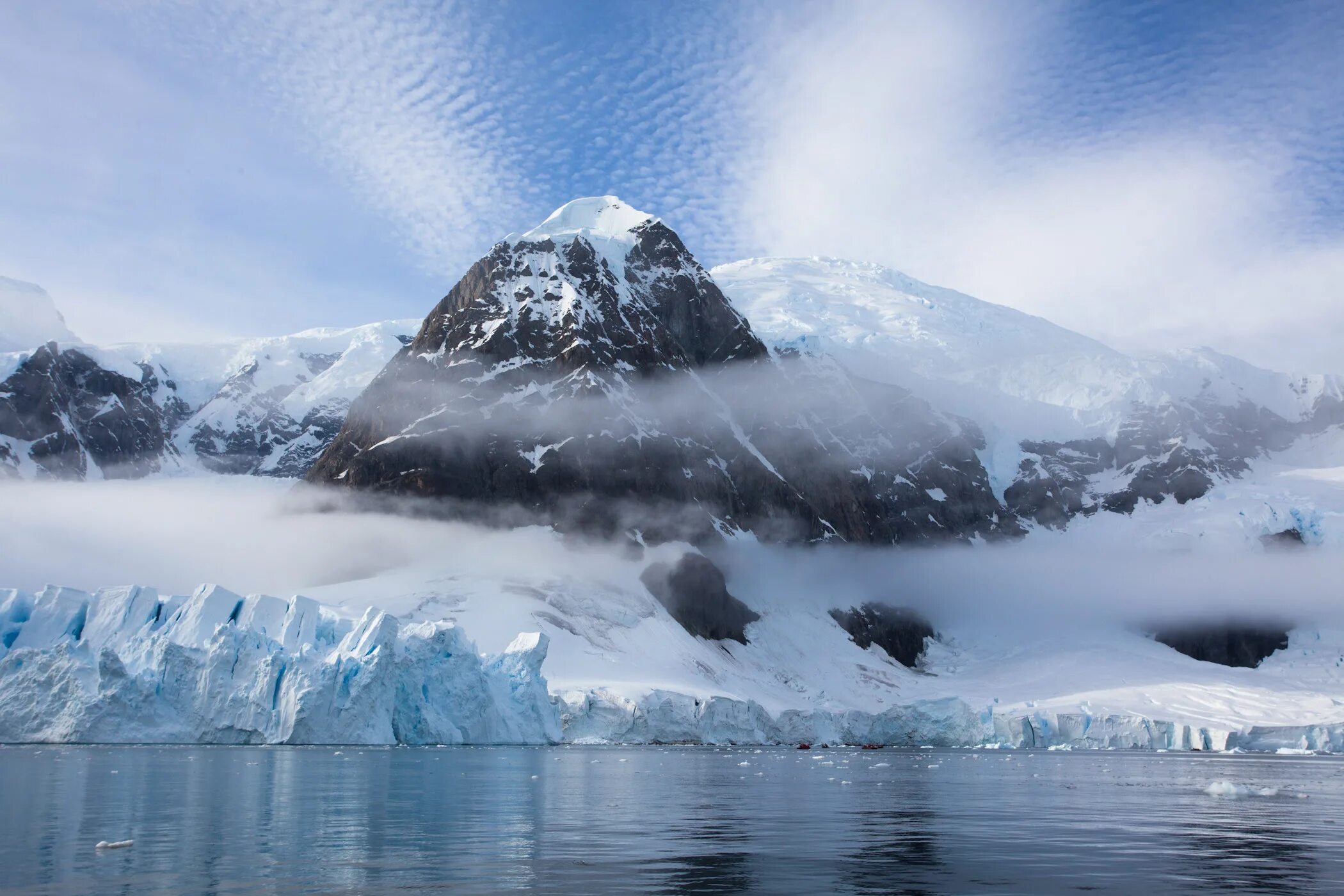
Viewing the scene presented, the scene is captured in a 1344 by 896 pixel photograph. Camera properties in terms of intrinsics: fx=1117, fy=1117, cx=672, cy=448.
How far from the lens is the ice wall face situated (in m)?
81.9

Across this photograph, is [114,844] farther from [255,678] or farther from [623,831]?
[255,678]

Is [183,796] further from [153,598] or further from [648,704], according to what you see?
[648,704]

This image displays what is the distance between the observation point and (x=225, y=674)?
89188 mm

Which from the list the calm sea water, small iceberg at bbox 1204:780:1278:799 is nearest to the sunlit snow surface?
the calm sea water

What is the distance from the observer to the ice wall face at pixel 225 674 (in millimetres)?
81875

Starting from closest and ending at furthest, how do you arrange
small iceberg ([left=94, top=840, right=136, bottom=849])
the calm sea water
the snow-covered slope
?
the calm sea water
small iceberg ([left=94, top=840, right=136, bottom=849])
the snow-covered slope

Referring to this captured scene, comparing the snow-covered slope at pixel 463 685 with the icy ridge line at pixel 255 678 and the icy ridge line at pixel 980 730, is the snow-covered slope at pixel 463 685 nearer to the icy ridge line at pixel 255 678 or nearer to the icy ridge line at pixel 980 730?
the icy ridge line at pixel 255 678

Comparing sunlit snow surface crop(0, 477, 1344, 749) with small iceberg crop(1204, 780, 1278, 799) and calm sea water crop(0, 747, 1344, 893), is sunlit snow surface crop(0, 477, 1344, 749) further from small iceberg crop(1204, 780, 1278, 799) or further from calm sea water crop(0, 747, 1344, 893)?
small iceberg crop(1204, 780, 1278, 799)

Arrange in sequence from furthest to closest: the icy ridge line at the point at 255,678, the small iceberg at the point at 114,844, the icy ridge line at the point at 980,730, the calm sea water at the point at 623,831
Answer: the icy ridge line at the point at 980,730 → the icy ridge line at the point at 255,678 → the small iceberg at the point at 114,844 → the calm sea water at the point at 623,831

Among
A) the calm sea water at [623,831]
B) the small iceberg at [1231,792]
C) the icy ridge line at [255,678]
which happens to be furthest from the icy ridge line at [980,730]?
the small iceberg at [1231,792]

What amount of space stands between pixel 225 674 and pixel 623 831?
65.3m

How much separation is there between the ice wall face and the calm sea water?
12511mm

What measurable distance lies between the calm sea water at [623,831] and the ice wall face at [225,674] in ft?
41.0

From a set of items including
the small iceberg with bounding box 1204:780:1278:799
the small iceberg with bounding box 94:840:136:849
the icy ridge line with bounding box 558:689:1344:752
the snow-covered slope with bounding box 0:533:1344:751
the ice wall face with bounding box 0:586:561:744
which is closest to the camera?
the small iceberg with bounding box 94:840:136:849
